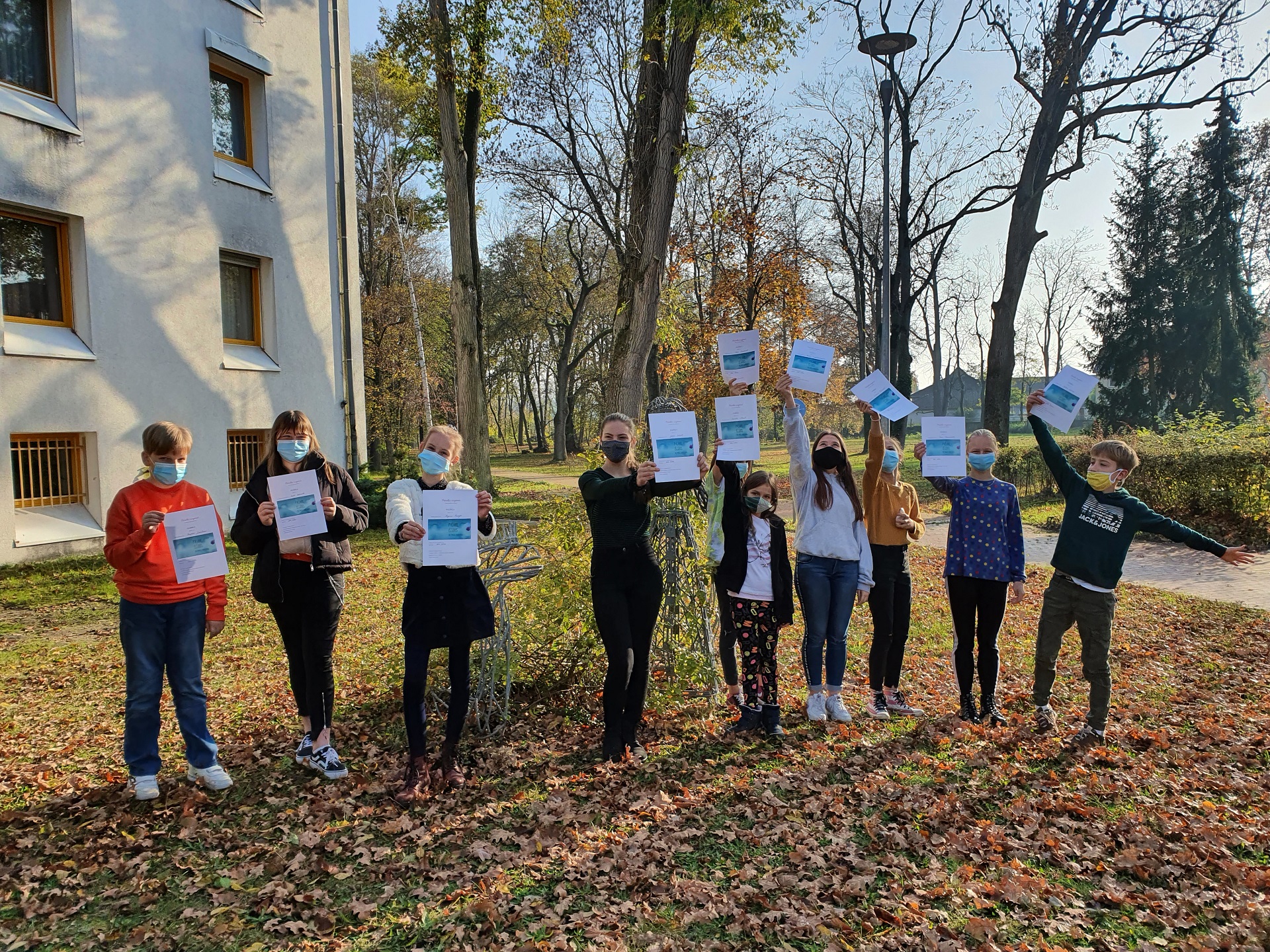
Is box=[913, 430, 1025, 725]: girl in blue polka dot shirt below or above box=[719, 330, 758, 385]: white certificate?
below

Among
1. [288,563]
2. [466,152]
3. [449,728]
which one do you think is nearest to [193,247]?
[466,152]

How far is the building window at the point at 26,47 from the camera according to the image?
1101 cm

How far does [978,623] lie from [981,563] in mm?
525

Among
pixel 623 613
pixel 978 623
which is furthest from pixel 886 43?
pixel 623 613

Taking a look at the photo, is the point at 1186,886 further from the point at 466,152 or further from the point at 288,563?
the point at 466,152

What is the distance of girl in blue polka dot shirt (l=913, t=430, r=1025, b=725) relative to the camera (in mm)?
5242

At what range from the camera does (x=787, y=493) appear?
21.1m

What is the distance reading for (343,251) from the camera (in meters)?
17.8

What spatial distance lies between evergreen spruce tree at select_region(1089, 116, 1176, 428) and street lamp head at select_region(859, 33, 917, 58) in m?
22.5

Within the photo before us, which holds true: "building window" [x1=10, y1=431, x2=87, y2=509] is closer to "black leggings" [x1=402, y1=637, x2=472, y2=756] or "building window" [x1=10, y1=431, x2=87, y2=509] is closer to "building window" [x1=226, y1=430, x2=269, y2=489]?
"building window" [x1=226, y1=430, x2=269, y2=489]

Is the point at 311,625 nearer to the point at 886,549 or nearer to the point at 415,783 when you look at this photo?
the point at 415,783

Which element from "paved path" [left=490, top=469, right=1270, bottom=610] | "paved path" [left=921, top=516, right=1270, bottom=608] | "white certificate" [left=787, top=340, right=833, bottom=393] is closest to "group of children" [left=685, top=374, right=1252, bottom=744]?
"white certificate" [left=787, top=340, right=833, bottom=393]

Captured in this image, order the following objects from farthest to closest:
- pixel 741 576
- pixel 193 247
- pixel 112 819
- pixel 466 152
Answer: pixel 466 152, pixel 193 247, pixel 741 576, pixel 112 819

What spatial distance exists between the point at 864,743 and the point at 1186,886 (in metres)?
1.93
